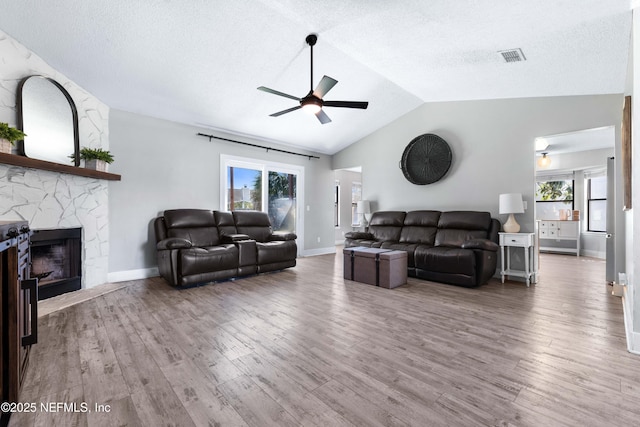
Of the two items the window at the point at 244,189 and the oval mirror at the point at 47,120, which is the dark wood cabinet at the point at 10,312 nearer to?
the oval mirror at the point at 47,120

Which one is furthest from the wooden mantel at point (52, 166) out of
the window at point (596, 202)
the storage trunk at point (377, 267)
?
the window at point (596, 202)

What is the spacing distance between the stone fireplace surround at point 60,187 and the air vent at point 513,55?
5.03m

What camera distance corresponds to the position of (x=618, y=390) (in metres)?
1.61

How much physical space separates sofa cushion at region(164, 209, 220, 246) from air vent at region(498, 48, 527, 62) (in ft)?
15.0

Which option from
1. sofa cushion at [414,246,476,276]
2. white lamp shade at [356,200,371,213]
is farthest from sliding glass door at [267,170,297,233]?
sofa cushion at [414,246,476,276]

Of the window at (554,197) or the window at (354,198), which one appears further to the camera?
the window at (354,198)

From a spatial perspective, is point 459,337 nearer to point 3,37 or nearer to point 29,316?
point 29,316

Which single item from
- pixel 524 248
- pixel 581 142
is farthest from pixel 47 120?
pixel 581 142

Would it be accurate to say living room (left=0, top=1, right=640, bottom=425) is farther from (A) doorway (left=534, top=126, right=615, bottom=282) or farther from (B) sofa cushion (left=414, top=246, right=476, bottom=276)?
(A) doorway (left=534, top=126, right=615, bottom=282)

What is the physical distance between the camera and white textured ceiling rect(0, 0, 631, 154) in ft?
8.45

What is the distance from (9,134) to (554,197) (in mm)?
10280

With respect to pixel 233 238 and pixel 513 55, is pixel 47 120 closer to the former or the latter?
pixel 233 238

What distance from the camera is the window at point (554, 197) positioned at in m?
7.32

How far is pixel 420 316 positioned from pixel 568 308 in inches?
65.7
